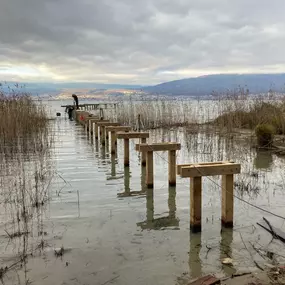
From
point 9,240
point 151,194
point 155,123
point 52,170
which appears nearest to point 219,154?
point 151,194

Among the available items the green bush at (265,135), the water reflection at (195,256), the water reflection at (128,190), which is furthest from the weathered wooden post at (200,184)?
the green bush at (265,135)

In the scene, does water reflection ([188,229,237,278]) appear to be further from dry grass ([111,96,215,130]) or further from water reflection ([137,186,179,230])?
dry grass ([111,96,215,130])

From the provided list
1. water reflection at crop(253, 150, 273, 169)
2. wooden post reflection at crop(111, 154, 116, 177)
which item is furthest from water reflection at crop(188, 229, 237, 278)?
water reflection at crop(253, 150, 273, 169)

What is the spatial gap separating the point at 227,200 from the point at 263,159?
6566 mm

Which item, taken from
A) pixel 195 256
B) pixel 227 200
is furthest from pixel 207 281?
pixel 227 200

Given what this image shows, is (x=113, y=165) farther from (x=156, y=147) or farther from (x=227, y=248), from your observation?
(x=227, y=248)

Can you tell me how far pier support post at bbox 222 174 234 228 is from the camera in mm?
5105

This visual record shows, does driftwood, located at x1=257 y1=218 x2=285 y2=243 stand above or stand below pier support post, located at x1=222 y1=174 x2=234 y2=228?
below

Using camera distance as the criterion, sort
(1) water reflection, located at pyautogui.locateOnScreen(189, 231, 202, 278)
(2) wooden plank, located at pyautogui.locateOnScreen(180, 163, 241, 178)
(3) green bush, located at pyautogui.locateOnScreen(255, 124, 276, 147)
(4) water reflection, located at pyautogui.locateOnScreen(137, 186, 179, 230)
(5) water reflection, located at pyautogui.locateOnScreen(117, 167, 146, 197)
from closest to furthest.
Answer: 1. (1) water reflection, located at pyautogui.locateOnScreen(189, 231, 202, 278)
2. (2) wooden plank, located at pyautogui.locateOnScreen(180, 163, 241, 178)
3. (4) water reflection, located at pyautogui.locateOnScreen(137, 186, 179, 230)
4. (5) water reflection, located at pyautogui.locateOnScreen(117, 167, 146, 197)
5. (3) green bush, located at pyautogui.locateOnScreen(255, 124, 276, 147)

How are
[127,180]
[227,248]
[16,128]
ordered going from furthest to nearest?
[16,128]
[127,180]
[227,248]

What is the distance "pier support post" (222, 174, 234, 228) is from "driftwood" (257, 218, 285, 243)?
1.69ft

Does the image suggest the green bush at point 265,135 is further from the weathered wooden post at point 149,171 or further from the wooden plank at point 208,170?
the wooden plank at point 208,170

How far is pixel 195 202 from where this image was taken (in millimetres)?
4965

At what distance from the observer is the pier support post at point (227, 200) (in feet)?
16.8
